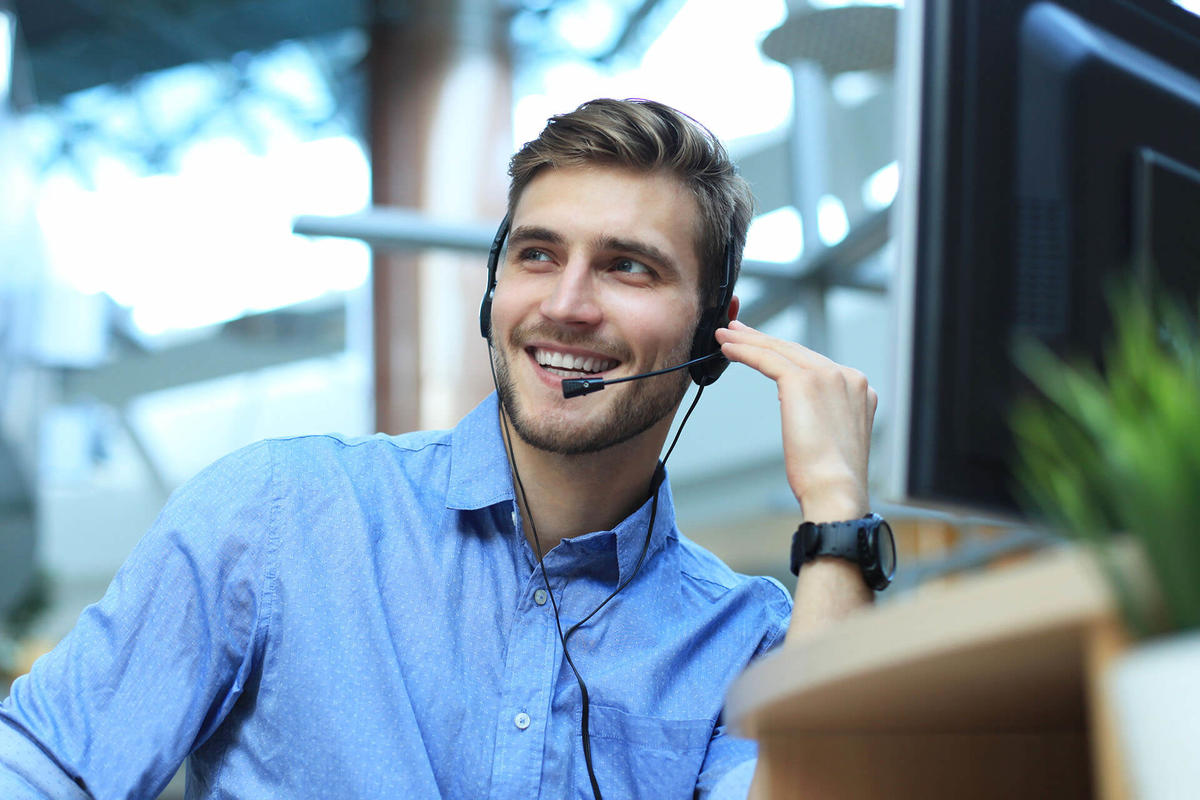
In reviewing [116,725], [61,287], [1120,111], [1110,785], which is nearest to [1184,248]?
[1120,111]

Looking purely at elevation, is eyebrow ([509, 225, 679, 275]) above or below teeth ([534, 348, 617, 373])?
above

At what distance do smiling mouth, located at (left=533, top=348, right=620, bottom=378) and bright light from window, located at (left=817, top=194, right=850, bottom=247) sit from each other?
270 cm

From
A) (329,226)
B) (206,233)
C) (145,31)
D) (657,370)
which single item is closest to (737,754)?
(657,370)

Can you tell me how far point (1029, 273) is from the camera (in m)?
0.72

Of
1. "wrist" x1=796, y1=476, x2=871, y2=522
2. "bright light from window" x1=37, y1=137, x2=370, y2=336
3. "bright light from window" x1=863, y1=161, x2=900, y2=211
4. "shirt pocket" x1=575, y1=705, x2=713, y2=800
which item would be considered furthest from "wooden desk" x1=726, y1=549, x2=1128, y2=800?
"bright light from window" x1=37, y1=137, x2=370, y2=336

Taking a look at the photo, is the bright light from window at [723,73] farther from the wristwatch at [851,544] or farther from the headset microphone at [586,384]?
the wristwatch at [851,544]

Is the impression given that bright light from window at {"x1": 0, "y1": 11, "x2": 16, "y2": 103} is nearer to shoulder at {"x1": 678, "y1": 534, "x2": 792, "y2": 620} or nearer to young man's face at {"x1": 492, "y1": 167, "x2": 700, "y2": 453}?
young man's face at {"x1": 492, "y1": 167, "x2": 700, "y2": 453}

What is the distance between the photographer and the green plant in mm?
359

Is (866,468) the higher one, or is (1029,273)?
(1029,273)

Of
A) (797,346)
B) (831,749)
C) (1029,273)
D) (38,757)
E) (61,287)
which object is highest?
(1029,273)

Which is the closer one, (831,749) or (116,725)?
(831,749)

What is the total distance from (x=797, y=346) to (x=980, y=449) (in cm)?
41

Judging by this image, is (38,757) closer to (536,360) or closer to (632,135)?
(536,360)

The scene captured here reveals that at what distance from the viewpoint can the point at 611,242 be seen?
4.44 ft
